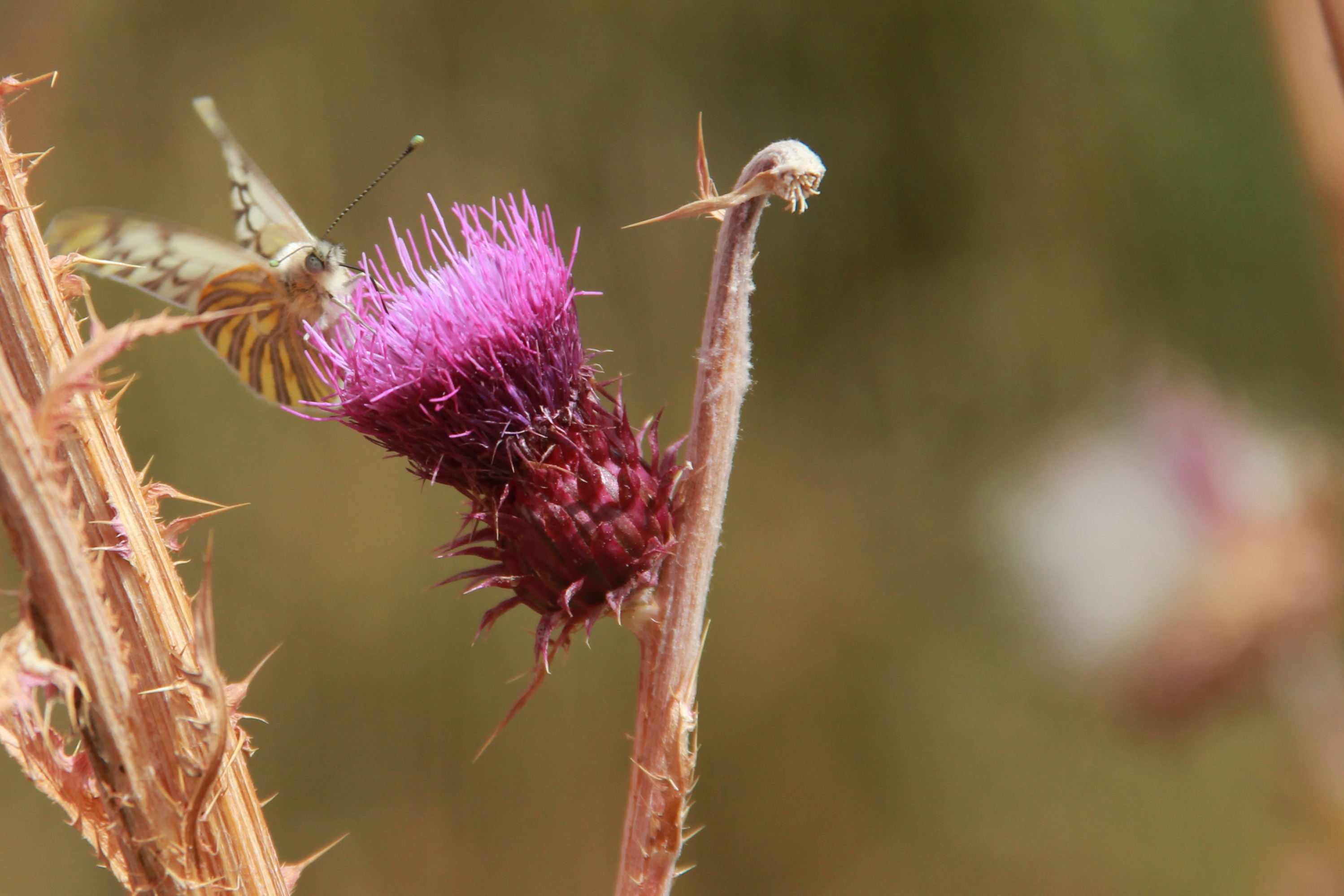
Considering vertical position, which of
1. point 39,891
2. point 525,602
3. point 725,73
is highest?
point 725,73

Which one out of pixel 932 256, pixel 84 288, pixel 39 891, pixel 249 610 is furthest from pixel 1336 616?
pixel 39 891

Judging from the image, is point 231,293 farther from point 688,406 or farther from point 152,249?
point 688,406

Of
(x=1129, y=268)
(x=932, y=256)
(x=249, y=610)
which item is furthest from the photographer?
(x=249, y=610)

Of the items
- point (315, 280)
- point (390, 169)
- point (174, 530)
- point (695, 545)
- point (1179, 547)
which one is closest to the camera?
point (174, 530)

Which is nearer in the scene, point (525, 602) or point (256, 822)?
point (256, 822)

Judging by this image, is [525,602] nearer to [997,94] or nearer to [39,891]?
[997,94]

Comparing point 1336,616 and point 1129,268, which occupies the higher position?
point 1129,268

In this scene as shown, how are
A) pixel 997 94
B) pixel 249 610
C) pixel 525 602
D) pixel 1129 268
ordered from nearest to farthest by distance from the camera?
pixel 525 602 → pixel 1129 268 → pixel 997 94 → pixel 249 610

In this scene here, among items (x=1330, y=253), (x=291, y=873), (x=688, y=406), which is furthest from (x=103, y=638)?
(x=688, y=406)

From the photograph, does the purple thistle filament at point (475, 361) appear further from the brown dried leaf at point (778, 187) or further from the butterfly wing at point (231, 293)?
the butterfly wing at point (231, 293)
